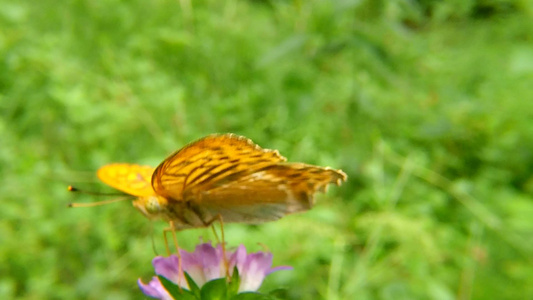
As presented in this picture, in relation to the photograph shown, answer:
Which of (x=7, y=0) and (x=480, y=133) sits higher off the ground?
(x=7, y=0)

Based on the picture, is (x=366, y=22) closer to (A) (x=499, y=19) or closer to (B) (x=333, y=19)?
(B) (x=333, y=19)

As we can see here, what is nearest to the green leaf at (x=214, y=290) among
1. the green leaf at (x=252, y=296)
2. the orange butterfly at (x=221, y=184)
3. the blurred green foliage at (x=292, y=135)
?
the green leaf at (x=252, y=296)

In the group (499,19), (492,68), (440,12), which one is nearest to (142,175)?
(440,12)

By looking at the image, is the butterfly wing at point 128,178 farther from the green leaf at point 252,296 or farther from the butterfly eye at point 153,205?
the green leaf at point 252,296

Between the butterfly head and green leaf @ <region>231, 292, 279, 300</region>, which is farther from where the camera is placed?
the butterfly head

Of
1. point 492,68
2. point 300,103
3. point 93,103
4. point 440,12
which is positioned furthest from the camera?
point 492,68

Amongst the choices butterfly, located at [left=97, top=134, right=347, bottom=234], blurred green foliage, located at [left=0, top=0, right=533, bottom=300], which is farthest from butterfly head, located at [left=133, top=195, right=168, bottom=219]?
blurred green foliage, located at [left=0, top=0, right=533, bottom=300]

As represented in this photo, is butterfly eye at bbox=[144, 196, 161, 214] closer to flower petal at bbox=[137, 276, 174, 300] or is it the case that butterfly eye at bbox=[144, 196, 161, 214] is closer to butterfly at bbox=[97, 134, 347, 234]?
butterfly at bbox=[97, 134, 347, 234]
